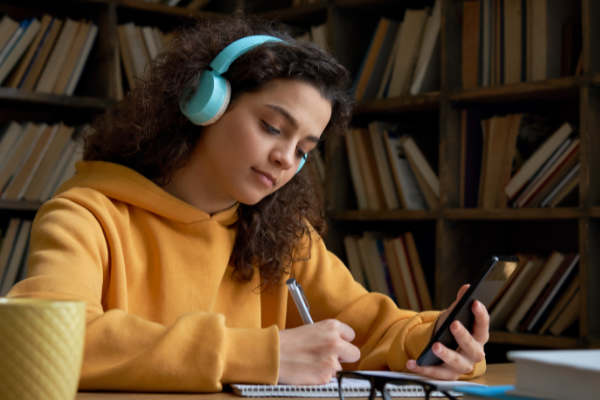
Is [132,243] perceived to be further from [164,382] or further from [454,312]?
[454,312]

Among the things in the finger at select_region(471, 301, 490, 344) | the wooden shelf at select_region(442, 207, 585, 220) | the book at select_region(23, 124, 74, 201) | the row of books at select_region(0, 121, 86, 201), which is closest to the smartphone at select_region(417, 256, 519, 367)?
the finger at select_region(471, 301, 490, 344)

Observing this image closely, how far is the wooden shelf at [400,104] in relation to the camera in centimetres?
217

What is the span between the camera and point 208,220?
1.27 metres

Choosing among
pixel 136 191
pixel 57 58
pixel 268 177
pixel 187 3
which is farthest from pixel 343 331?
pixel 187 3

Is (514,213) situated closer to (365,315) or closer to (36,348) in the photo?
(365,315)

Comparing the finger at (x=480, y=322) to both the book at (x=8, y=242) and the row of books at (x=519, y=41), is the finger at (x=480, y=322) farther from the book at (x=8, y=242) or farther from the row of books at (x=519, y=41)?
the book at (x=8, y=242)

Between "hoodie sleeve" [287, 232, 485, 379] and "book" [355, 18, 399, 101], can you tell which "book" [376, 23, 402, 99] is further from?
"hoodie sleeve" [287, 232, 485, 379]

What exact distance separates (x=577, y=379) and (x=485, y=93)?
163 centimetres

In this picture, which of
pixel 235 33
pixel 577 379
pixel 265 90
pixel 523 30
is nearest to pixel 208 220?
pixel 265 90

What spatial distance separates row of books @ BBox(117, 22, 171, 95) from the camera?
8.07 feet

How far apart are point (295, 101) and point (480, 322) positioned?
51cm

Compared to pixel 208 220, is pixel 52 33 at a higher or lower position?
higher

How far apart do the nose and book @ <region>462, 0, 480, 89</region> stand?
1.13m

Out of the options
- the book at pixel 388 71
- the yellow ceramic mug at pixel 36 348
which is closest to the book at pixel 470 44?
the book at pixel 388 71
